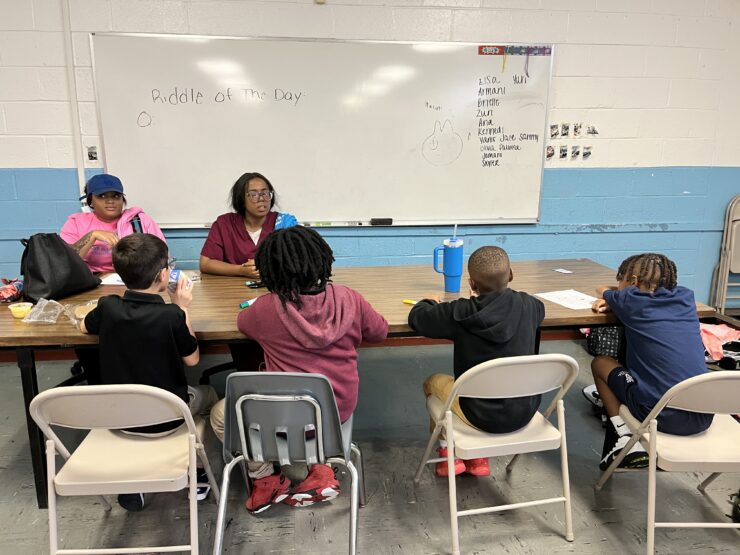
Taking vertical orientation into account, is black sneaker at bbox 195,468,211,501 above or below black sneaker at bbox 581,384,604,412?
below

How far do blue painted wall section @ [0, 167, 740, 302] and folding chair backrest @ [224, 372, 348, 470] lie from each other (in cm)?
198

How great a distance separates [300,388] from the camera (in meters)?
1.45

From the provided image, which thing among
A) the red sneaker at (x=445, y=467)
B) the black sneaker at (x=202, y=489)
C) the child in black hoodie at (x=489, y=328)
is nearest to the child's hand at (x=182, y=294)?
the black sneaker at (x=202, y=489)

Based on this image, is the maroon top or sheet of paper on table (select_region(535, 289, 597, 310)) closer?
sheet of paper on table (select_region(535, 289, 597, 310))

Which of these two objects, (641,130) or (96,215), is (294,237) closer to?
(96,215)

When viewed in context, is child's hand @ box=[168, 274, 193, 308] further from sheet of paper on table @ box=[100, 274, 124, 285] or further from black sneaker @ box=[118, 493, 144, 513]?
black sneaker @ box=[118, 493, 144, 513]

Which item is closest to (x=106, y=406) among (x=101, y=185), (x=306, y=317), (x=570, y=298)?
(x=306, y=317)

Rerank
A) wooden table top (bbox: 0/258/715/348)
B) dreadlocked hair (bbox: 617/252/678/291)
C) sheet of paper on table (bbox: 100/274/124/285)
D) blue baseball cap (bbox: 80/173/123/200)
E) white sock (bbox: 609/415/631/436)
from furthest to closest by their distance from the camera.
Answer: blue baseball cap (bbox: 80/173/123/200) → sheet of paper on table (bbox: 100/274/124/285) → white sock (bbox: 609/415/631/436) → dreadlocked hair (bbox: 617/252/678/291) → wooden table top (bbox: 0/258/715/348)

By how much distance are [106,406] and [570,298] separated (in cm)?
175

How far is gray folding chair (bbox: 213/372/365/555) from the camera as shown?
144cm

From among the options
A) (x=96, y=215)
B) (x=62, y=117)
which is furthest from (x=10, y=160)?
(x=96, y=215)

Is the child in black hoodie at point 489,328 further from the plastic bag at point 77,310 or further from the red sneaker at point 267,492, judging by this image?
the plastic bag at point 77,310

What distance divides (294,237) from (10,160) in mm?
2499

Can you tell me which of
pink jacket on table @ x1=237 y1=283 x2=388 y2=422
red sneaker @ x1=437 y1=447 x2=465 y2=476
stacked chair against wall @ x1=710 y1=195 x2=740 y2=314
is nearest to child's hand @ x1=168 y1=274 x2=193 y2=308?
pink jacket on table @ x1=237 y1=283 x2=388 y2=422
